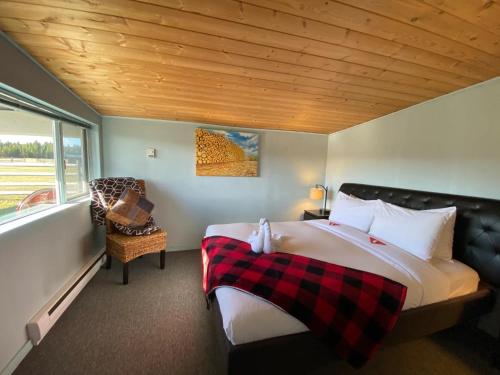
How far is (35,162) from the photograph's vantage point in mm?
1672

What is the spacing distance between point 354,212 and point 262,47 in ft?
6.43

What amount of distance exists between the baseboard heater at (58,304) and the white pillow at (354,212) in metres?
2.90

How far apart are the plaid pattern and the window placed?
1.54 feet

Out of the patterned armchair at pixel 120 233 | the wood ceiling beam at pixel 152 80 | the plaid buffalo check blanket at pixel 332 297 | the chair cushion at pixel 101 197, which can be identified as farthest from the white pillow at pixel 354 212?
the chair cushion at pixel 101 197

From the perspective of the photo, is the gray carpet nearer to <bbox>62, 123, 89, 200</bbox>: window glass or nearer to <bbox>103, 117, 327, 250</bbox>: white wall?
<bbox>62, 123, 89, 200</bbox>: window glass

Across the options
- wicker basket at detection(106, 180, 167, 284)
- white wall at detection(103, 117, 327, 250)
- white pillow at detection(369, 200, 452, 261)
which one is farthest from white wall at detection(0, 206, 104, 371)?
white pillow at detection(369, 200, 452, 261)

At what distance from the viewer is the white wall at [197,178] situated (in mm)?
2807

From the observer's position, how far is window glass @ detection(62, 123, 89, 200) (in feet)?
6.87

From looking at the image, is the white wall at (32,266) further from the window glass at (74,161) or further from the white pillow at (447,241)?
the white pillow at (447,241)

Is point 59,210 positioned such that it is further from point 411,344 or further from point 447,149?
point 447,149

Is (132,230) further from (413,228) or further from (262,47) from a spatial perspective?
(413,228)

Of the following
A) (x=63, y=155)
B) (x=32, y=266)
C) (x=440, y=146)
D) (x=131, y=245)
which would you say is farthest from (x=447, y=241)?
(x=63, y=155)

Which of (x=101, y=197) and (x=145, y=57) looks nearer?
(x=145, y=57)

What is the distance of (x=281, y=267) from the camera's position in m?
1.32
